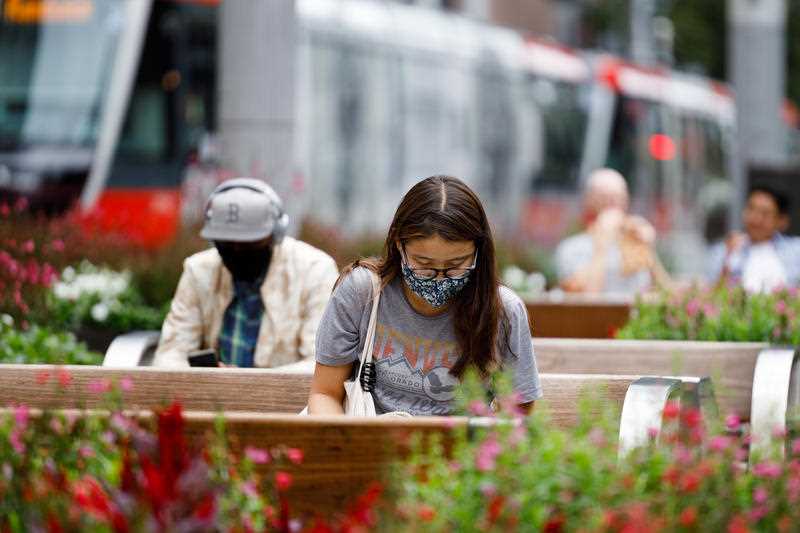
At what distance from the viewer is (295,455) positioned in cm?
361

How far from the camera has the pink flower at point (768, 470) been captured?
130 inches

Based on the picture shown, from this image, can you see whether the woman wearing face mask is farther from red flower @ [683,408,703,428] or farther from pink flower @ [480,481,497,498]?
pink flower @ [480,481,497,498]

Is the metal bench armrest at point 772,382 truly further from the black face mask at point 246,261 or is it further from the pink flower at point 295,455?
the pink flower at point 295,455

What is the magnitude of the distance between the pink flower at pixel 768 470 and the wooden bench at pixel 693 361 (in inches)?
113

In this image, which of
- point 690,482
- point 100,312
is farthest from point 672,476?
point 100,312

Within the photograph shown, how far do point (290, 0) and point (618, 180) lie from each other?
236cm

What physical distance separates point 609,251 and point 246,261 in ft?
13.5

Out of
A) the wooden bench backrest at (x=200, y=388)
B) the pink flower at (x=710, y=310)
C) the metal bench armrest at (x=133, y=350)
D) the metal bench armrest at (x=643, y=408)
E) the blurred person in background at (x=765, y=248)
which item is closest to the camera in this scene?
the metal bench armrest at (x=643, y=408)

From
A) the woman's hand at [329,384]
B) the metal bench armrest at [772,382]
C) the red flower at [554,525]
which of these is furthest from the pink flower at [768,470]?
the metal bench armrest at [772,382]

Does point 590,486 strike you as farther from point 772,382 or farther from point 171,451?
point 772,382

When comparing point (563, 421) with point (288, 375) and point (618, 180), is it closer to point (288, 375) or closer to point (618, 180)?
point (288, 375)

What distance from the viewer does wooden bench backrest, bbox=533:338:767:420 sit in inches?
256

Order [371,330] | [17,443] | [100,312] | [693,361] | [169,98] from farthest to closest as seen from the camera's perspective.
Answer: [169,98] → [100,312] → [693,361] → [371,330] → [17,443]

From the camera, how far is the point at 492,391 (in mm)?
4734
